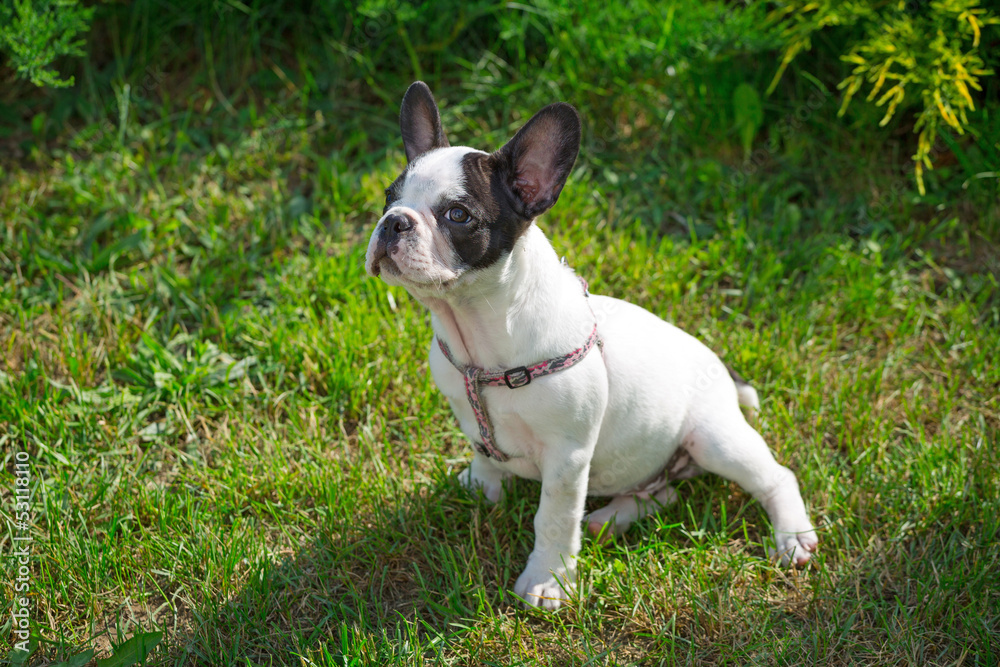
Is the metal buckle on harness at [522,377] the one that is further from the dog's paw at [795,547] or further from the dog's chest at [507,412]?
the dog's paw at [795,547]

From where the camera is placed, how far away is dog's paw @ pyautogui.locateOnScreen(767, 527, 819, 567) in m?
3.19

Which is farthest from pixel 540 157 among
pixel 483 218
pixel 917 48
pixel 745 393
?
pixel 917 48

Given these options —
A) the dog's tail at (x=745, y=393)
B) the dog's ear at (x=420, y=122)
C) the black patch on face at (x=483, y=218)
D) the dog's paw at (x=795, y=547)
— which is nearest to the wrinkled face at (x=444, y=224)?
the black patch on face at (x=483, y=218)

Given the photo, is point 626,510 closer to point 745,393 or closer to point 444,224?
point 745,393

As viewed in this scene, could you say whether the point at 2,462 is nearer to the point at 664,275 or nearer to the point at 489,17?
the point at 664,275

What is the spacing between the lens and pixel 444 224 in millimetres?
2555

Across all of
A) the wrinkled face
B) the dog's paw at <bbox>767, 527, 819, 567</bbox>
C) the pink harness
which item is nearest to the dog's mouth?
the wrinkled face

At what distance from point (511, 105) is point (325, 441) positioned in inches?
109

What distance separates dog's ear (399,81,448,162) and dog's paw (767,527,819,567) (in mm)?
2083

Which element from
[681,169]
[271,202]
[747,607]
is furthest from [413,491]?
[681,169]

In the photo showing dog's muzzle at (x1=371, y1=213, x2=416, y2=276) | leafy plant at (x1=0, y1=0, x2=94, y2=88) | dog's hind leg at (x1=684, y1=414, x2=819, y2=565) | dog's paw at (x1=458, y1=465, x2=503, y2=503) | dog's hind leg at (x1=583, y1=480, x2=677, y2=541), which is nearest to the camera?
dog's muzzle at (x1=371, y1=213, x2=416, y2=276)

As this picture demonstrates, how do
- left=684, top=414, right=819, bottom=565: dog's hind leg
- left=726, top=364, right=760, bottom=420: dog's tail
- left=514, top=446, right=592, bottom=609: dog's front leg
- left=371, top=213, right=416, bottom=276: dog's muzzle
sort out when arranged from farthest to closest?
left=726, top=364, right=760, bottom=420: dog's tail → left=684, top=414, right=819, bottom=565: dog's hind leg → left=514, top=446, right=592, bottom=609: dog's front leg → left=371, top=213, right=416, bottom=276: dog's muzzle

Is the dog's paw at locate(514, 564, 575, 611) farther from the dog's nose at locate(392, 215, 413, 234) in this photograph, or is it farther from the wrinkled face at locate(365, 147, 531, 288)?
the dog's nose at locate(392, 215, 413, 234)

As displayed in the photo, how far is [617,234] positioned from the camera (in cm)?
479
